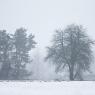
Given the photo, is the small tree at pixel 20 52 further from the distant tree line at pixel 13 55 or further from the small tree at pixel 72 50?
the small tree at pixel 72 50

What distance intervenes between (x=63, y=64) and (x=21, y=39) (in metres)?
12.0

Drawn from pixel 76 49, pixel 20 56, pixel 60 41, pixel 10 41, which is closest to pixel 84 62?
pixel 76 49

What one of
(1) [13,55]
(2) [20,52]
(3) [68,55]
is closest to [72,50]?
(3) [68,55]

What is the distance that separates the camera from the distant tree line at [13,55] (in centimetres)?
3481

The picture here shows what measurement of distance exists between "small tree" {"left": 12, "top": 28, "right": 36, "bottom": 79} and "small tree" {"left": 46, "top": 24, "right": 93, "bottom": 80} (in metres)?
8.92

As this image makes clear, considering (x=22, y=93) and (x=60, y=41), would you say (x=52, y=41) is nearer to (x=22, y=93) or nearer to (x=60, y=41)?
(x=60, y=41)

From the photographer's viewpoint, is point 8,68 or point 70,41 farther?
point 8,68

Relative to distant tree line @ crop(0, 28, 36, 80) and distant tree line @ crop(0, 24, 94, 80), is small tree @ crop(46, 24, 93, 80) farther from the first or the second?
distant tree line @ crop(0, 28, 36, 80)

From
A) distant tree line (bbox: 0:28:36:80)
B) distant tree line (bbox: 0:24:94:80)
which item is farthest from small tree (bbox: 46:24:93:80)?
distant tree line (bbox: 0:28:36:80)

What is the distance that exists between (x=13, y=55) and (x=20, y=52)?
147cm

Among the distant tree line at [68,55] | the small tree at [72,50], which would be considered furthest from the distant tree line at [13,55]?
the small tree at [72,50]

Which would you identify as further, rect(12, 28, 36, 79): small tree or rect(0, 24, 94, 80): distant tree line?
rect(12, 28, 36, 79): small tree

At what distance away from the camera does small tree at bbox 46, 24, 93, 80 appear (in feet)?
88.2

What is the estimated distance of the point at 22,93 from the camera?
10.2m
